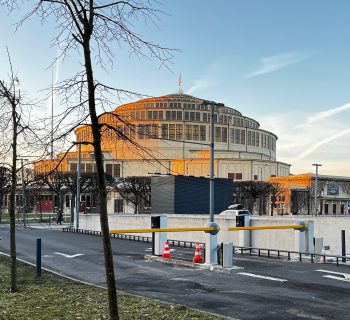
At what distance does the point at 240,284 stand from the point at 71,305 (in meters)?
5.81

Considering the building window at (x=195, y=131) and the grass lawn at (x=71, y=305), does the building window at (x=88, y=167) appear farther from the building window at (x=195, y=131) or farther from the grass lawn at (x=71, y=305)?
the grass lawn at (x=71, y=305)

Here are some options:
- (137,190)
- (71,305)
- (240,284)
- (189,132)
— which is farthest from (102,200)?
(189,132)

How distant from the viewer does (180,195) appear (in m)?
39.2

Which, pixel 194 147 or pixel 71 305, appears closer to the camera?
pixel 71 305

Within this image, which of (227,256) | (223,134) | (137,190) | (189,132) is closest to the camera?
(227,256)

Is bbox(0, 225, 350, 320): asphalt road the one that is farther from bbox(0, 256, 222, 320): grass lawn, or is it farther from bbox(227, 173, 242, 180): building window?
bbox(227, 173, 242, 180): building window

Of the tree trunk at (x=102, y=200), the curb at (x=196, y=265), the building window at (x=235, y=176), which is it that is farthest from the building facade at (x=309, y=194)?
the tree trunk at (x=102, y=200)

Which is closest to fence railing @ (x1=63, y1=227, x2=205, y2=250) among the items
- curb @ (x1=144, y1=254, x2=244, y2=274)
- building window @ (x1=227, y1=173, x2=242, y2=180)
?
curb @ (x1=144, y1=254, x2=244, y2=274)

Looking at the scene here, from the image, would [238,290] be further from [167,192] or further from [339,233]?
[167,192]

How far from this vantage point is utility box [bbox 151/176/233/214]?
39.0 meters

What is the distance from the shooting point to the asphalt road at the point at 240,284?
1108 centimetres

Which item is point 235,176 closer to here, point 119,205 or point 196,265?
point 119,205

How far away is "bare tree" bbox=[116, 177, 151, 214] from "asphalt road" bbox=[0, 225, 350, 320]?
153 feet

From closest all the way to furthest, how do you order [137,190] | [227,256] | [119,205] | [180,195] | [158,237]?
[227,256] → [158,237] → [180,195] → [137,190] → [119,205]
